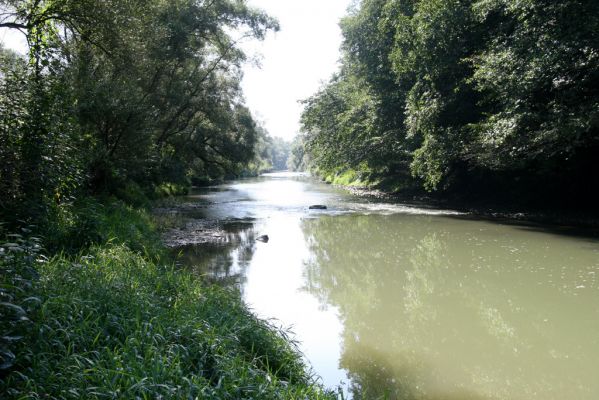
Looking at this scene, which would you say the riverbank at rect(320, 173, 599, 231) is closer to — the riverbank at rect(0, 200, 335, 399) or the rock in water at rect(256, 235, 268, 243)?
the rock in water at rect(256, 235, 268, 243)

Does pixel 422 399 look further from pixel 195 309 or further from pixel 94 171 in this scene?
pixel 94 171

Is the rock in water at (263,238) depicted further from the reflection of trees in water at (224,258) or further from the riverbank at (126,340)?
the riverbank at (126,340)

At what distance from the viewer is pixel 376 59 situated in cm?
2816

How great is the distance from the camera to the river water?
5512 millimetres

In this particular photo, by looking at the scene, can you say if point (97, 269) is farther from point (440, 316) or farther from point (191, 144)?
point (191, 144)

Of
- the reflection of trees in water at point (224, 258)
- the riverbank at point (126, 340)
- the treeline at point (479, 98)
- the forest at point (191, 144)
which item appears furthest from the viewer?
the treeline at point (479, 98)

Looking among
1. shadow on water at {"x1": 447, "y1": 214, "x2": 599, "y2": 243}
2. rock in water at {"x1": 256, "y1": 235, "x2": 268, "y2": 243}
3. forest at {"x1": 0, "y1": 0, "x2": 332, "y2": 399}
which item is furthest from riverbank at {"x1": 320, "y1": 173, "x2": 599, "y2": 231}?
forest at {"x1": 0, "y1": 0, "x2": 332, "y2": 399}

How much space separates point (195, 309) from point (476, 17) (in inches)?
727

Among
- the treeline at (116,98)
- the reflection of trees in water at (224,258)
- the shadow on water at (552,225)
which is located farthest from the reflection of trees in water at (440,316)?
the treeline at (116,98)

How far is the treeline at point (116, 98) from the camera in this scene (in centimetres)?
721

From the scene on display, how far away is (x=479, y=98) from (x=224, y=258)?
632 inches

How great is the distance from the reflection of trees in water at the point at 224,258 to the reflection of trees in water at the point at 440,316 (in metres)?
1.83

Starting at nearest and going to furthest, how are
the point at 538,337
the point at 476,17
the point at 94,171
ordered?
the point at 538,337
the point at 94,171
the point at 476,17

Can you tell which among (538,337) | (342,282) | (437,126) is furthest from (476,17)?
(538,337)
